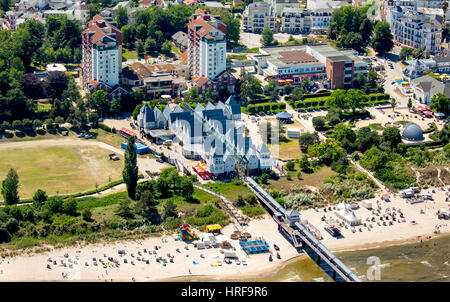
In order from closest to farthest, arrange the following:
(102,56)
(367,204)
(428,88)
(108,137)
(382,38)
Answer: (367,204) → (108,137) → (102,56) → (428,88) → (382,38)

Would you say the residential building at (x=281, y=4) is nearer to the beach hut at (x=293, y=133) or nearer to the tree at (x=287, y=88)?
the tree at (x=287, y=88)

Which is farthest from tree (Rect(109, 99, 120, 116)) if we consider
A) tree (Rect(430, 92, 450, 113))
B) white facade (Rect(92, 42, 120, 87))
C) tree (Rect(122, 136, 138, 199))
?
tree (Rect(430, 92, 450, 113))

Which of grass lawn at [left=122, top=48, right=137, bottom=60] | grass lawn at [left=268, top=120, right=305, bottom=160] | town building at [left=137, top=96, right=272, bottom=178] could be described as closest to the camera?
town building at [left=137, top=96, right=272, bottom=178]

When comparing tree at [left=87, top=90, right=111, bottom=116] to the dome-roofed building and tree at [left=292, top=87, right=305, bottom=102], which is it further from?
the dome-roofed building

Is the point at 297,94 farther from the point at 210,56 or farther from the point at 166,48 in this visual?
the point at 166,48

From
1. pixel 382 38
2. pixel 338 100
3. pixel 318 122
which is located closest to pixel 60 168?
pixel 318 122

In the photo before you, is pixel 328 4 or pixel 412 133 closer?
pixel 412 133

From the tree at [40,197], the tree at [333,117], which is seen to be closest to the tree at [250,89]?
the tree at [333,117]
